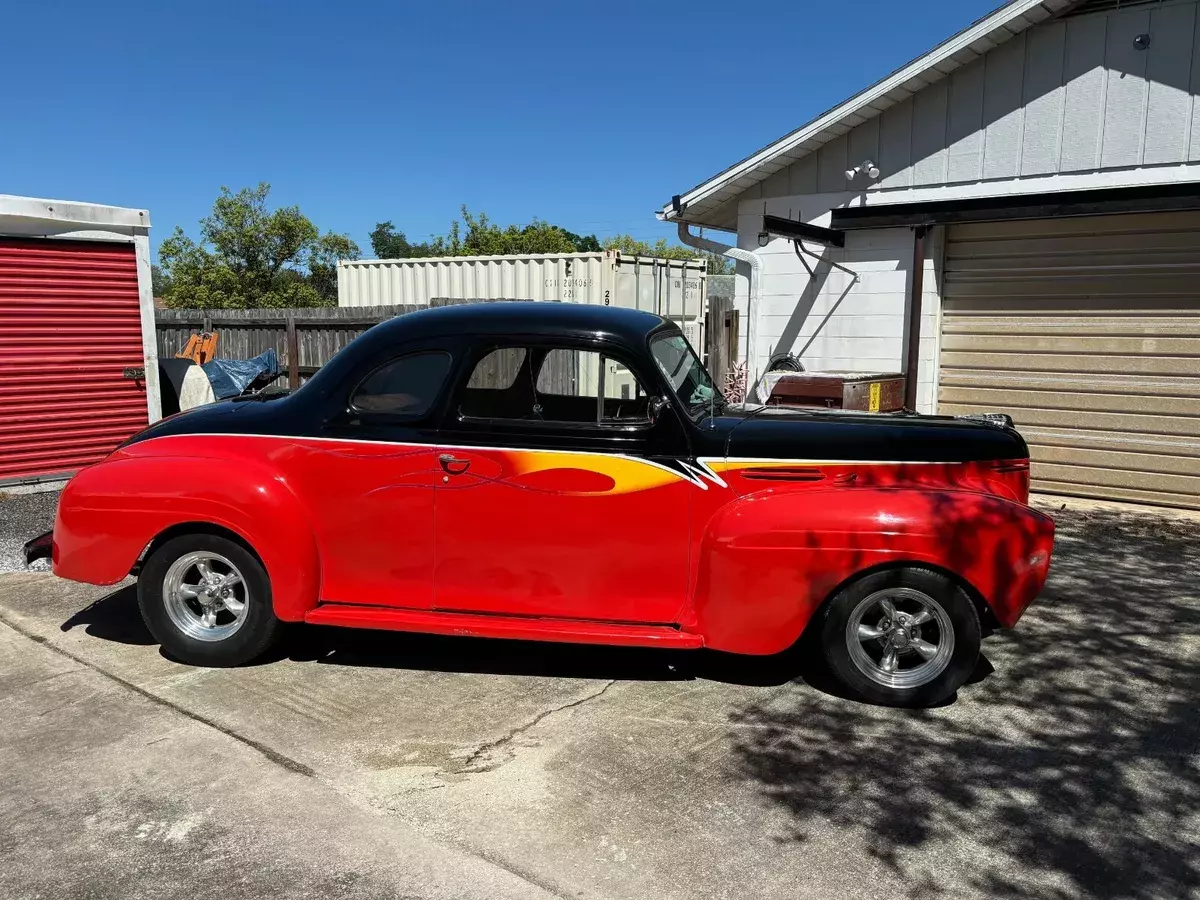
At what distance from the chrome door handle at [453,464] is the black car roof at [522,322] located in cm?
66

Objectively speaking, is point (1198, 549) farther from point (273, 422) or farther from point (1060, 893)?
point (273, 422)

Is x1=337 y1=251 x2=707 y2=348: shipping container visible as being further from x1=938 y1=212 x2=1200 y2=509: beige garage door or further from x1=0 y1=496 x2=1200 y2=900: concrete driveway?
x1=0 y1=496 x2=1200 y2=900: concrete driveway

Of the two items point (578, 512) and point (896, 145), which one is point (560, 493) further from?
point (896, 145)

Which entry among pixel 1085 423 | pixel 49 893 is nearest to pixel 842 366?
pixel 1085 423

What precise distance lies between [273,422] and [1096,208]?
7.45 metres

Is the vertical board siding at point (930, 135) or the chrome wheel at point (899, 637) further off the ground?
the vertical board siding at point (930, 135)

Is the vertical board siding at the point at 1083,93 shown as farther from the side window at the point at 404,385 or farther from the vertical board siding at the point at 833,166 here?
the side window at the point at 404,385

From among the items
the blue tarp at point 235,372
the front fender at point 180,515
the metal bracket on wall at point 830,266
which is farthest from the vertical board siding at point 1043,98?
the blue tarp at point 235,372

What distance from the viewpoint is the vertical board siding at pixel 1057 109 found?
319 inches

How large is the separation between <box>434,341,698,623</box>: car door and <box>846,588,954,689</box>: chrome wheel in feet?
2.85

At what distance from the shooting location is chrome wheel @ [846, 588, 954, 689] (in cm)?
436

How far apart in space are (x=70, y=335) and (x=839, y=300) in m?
7.92

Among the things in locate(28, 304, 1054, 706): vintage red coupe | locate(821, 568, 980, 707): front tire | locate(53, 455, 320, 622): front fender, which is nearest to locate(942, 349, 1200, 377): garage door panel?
locate(28, 304, 1054, 706): vintage red coupe

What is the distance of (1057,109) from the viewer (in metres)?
8.62
